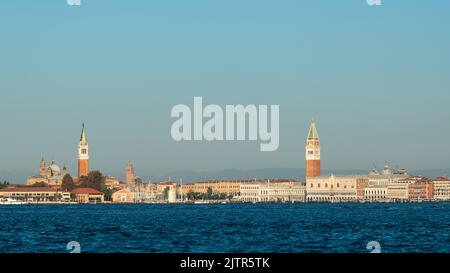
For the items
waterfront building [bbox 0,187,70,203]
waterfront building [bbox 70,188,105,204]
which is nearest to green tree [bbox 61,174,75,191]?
waterfront building [bbox 0,187,70,203]

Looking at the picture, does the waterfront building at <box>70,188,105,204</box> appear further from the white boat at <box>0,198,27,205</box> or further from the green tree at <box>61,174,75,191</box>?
the white boat at <box>0,198,27,205</box>

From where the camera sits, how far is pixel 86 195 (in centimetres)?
18975

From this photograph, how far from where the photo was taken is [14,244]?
122ft

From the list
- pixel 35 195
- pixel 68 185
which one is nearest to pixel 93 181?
pixel 68 185

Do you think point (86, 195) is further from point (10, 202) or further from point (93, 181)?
point (10, 202)

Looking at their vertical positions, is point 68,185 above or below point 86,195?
above

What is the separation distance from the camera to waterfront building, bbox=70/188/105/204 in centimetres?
18825

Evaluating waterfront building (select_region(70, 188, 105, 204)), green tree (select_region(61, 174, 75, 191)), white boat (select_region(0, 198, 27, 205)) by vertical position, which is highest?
green tree (select_region(61, 174, 75, 191))

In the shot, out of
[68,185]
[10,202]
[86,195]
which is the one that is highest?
[68,185]

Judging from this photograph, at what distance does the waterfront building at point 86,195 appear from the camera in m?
188

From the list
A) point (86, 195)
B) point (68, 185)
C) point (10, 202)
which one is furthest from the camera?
point (68, 185)

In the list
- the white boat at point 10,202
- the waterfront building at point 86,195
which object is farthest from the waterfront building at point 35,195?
the waterfront building at point 86,195
